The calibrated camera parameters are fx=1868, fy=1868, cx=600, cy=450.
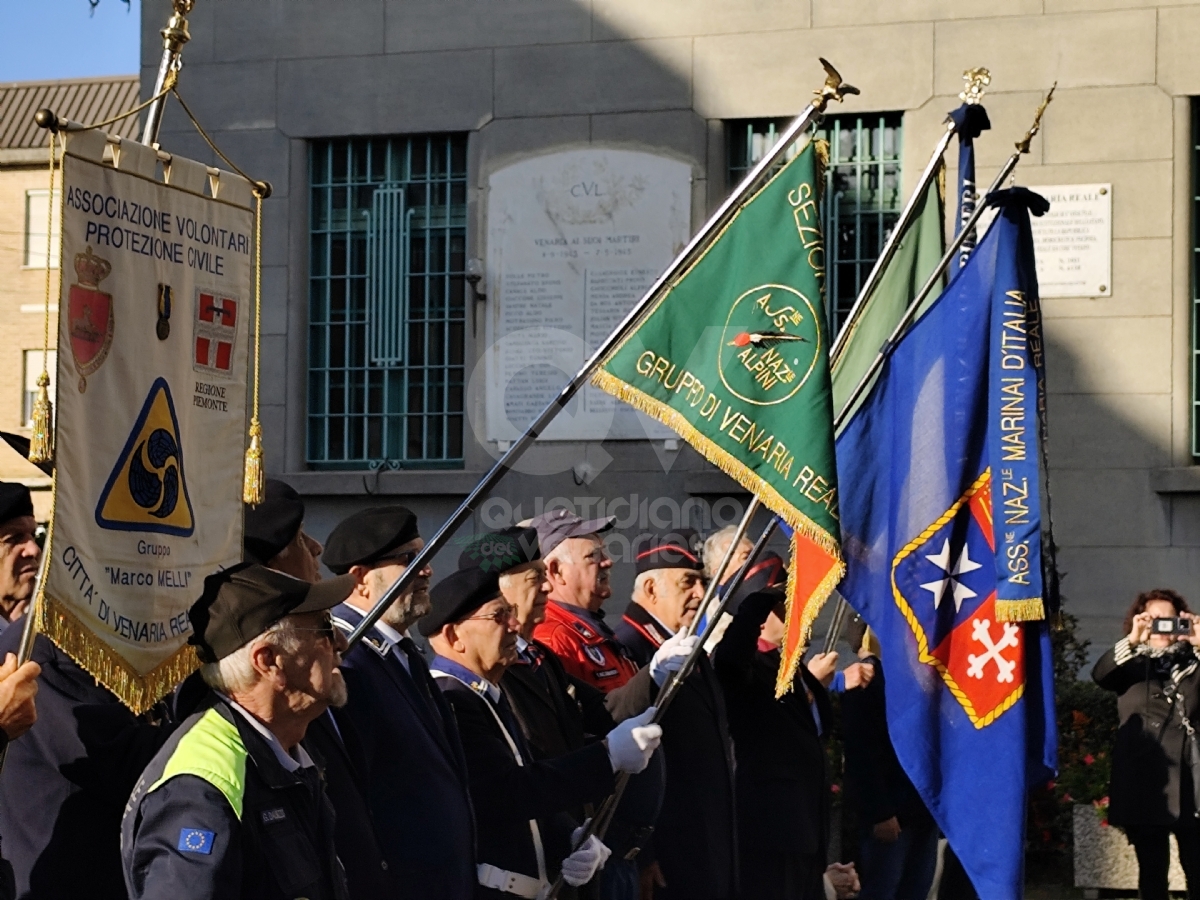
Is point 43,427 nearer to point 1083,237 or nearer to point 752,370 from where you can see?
point 752,370

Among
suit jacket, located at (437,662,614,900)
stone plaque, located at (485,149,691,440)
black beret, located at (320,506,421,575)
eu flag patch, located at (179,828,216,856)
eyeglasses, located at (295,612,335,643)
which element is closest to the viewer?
eu flag patch, located at (179,828,216,856)

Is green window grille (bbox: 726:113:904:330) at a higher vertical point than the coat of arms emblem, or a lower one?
higher

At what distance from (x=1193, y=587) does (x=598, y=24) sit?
571cm

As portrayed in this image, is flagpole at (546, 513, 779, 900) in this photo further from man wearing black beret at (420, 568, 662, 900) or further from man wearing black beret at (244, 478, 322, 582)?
man wearing black beret at (244, 478, 322, 582)

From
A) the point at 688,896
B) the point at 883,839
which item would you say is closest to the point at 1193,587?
the point at 883,839

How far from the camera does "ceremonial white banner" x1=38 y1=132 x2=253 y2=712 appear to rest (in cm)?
439

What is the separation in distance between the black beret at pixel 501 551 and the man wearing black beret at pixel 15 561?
1262mm

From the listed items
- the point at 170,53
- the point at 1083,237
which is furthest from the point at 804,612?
the point at 1083,237

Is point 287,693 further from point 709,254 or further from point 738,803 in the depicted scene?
point 738,803

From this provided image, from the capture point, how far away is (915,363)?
6.80 metres

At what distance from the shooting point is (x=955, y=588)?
6.62 meters

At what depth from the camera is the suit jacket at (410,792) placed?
4.88 meters

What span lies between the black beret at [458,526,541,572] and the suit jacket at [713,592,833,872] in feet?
4.98

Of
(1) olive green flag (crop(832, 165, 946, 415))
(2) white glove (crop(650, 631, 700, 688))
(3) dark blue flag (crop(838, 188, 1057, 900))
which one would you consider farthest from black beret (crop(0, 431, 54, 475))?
(1) olive green flag (crop(832, 165, 946, 415))
